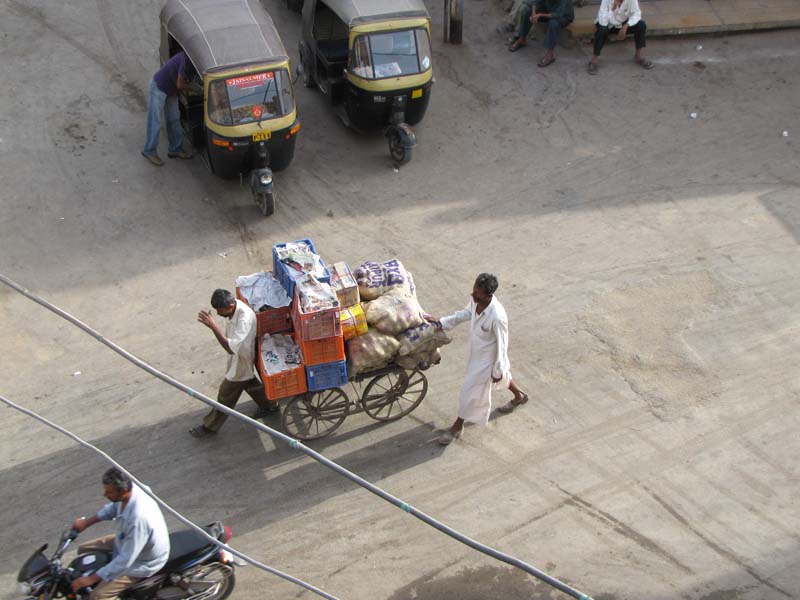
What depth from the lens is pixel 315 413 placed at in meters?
7.42

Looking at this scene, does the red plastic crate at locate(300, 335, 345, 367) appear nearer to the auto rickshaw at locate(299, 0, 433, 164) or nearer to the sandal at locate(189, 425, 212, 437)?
the sandal at locate(189, 425, 212, 437)

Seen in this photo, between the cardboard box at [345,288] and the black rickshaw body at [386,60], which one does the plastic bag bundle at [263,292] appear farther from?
the black rickshaw body at [386,60]

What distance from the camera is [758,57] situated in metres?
13.4

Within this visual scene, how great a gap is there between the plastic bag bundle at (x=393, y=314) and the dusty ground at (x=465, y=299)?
1208 mm

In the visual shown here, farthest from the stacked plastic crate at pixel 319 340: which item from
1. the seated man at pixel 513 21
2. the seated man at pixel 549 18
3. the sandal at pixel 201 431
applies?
the seated man at pixel 513 21

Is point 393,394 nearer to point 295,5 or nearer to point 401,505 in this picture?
point 401,505

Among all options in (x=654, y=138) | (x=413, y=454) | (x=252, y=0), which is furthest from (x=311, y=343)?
(x=654, y=138)

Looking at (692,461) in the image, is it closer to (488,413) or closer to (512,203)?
(488,413)

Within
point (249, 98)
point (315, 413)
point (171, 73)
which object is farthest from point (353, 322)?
point (171, 73)

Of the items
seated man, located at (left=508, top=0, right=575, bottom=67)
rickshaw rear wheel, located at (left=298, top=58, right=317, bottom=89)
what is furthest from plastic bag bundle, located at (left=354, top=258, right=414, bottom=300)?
seated man, located at (left=508, top=0, right=575, bottom=67)

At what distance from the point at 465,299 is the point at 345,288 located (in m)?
2.35

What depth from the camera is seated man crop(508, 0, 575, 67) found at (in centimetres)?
1296

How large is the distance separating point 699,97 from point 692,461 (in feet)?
22.9

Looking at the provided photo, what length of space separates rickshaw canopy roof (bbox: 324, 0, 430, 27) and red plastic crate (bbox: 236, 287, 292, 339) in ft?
16.7
